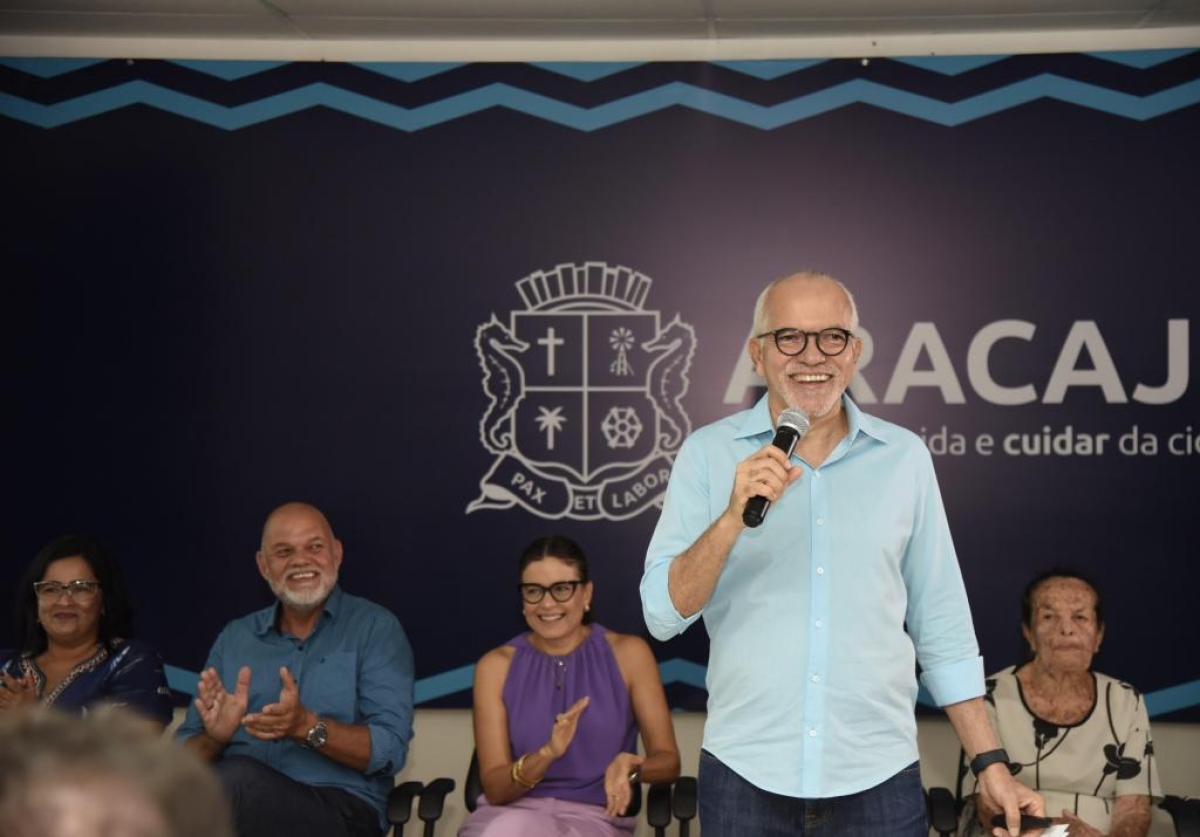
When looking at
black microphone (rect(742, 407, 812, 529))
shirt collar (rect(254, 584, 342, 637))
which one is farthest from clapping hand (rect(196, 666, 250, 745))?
black microphone (rect(742, 407, 812, 529))

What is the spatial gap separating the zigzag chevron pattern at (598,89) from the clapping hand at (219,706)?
7.03 feet

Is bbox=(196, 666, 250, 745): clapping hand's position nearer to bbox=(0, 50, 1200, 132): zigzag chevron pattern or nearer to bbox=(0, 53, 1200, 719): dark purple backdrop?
bbox=(0, 53, 1200, 719): dark purple backdrop

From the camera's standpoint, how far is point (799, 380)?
2527 mm

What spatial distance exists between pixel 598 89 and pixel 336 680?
2256 mm

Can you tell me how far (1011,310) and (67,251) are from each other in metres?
3.40

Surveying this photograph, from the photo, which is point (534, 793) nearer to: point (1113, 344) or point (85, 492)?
point (85, 492)

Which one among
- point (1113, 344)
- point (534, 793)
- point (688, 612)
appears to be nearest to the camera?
point (688, 612)

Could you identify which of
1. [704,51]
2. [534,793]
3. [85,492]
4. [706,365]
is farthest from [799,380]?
[85,492]

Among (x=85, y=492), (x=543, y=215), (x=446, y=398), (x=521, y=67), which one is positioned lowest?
(x=85, y=492)

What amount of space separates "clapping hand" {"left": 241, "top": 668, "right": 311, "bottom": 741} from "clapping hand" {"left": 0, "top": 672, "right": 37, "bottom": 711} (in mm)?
732

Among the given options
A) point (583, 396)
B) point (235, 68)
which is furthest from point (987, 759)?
point (235, 68)

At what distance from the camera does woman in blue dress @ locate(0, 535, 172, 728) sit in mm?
4129

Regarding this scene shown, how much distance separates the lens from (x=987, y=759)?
8.34 feet

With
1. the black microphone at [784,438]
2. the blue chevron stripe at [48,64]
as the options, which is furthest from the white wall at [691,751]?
the blue chevron stripe at [48,64]
